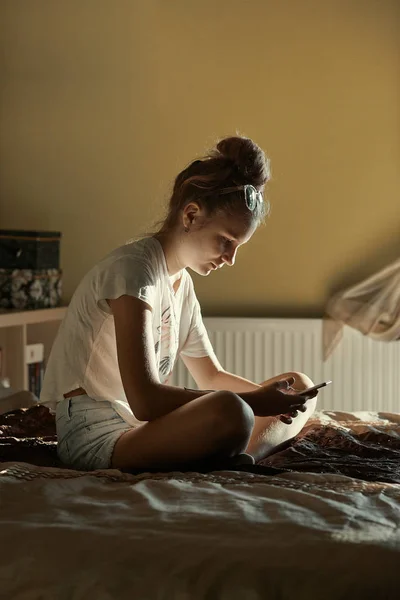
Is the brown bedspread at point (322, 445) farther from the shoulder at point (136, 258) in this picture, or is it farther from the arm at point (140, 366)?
the shoulder at point (136, 258)

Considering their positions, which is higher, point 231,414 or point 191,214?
point 191,214

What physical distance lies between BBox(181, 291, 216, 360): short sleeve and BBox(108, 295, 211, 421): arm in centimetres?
41

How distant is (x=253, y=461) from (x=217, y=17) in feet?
6.93

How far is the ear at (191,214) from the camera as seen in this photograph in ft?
5.99

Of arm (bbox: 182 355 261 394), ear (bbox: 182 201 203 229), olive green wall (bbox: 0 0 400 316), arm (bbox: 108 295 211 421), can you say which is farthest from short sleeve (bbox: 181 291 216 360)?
olive green wall (bbox: 0 0 400 316)

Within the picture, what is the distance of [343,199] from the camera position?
10.6 ft

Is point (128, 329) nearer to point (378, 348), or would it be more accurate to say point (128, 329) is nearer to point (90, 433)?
point (90, 433)

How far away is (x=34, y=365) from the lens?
3.25 metres

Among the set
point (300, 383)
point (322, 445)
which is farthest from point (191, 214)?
point (322, 445)

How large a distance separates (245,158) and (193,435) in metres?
0.64

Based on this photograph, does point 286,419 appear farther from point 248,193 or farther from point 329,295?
point 329,295

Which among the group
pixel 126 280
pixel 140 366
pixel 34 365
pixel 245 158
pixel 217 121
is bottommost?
pixel 34 365

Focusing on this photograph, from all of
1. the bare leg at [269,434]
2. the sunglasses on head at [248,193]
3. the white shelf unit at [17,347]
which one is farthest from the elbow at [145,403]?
the white shelf unit at [17,347]

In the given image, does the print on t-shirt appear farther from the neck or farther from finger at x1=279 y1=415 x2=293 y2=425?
finger at x1=279 y1=415 x2=293 y2=425
